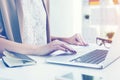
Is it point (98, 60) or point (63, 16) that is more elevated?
point (98, 60)

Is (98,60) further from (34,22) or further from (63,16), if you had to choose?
(63,16)

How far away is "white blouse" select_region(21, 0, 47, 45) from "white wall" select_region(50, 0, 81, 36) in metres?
1.29

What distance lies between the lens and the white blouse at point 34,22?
1.27m

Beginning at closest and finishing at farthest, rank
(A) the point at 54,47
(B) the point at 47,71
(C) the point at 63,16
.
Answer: (B) the point at 47,71 < (A) the point at 54,47 < (C) the point at 63,16

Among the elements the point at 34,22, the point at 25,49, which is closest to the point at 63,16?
the point at 34,22

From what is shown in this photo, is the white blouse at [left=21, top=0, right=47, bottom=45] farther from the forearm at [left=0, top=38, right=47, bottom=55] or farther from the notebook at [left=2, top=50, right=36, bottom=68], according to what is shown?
the notebook at [left=2, top=50, right=36, bottom=68]

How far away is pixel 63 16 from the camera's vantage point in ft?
9.11

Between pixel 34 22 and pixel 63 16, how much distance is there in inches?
56.7

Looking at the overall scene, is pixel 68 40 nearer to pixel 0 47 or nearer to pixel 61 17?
pixel 0 47

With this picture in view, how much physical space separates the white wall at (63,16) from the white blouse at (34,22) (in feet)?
4.23

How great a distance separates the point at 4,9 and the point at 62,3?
1680mm

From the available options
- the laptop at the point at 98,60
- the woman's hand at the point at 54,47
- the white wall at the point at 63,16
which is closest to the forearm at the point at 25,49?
the woman's hand at the point at 54,47

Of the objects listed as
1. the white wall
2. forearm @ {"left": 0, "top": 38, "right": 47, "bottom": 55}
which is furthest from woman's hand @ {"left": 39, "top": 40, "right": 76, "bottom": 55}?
the white wall

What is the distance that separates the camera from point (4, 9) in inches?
44.4
